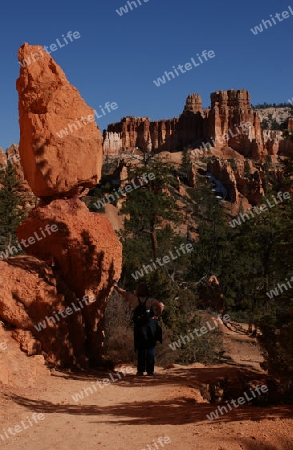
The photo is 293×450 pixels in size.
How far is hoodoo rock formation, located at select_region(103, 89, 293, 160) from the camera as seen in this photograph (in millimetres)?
90125

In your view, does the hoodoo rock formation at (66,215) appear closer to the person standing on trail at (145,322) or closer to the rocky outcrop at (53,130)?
the rocky outcrop at (53,130)

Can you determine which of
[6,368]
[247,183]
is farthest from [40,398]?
[247,183]

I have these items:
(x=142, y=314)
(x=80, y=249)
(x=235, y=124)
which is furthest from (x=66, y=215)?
(x=235, y=124)

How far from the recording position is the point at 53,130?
8.95 m

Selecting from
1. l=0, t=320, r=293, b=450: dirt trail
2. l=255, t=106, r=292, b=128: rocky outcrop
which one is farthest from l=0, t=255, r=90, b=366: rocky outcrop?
l=255, t=106, r=292, b=128: rocky outcrop

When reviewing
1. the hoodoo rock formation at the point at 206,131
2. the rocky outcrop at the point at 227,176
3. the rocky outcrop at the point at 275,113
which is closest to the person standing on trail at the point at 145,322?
the rocky outcrop at the point at 227,176

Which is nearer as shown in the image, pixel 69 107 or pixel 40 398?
pixel 40 398

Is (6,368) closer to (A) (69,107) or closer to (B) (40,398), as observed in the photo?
(B) (40,398)

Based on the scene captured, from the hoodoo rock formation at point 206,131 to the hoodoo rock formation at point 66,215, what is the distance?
79863 mm

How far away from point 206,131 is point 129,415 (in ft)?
312

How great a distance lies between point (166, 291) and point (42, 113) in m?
9.69

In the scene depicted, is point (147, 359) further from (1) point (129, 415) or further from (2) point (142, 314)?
(1) point (129, 415)

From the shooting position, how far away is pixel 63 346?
26.6ft

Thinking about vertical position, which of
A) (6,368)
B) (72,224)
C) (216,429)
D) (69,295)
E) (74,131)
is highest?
(74,131)
